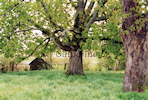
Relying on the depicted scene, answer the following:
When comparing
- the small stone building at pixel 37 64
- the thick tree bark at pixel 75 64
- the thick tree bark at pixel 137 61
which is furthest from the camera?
the small stone building at pixel 37 64

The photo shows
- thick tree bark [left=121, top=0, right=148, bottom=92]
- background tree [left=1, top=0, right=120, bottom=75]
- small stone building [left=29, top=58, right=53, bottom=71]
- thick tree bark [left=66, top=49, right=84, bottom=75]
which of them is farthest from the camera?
small stone building [left=29, top=58, right=53, bottom=71]

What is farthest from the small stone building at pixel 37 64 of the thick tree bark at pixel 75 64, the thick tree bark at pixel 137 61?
the thick tree bark at pixel 137 61

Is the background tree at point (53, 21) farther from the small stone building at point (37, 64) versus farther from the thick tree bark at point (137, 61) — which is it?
the small stone building at point (37, 64)

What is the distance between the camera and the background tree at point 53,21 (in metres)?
17.2

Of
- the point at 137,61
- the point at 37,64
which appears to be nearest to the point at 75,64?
the point at 137,61

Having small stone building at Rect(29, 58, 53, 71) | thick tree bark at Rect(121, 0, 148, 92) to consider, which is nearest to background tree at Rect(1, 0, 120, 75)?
thick tree bark at Rect(121, 0, 148, 92)

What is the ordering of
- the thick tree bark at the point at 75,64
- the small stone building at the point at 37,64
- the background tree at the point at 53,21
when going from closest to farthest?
the background tree at the point at 53,21
the thick tree bark at the point at 75,64
the small stone building at the point at 37,64

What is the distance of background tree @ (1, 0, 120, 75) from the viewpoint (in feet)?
56.4

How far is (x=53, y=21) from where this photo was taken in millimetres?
17969

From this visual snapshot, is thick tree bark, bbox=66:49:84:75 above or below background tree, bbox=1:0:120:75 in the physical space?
below

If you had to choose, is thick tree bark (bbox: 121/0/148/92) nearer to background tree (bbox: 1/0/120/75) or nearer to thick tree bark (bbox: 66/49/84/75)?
background tree (bbox: 1/0/120/75)

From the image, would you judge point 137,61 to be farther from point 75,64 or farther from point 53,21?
point 53,21

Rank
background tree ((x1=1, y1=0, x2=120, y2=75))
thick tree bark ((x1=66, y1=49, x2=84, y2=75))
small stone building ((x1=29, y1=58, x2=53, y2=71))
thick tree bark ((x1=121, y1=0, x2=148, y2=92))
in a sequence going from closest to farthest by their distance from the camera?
thick tree bark ((x1=121, y1=0, x2=148, y2=92)), background tree ((x1=1, y1=0, x2=120, y2=75)), thick tree bark ((x1=66, y1=49, x2=84, y2=75)), small stone building ((x1=29, y1=58, x2=53, y2=71))

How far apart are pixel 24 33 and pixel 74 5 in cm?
719
